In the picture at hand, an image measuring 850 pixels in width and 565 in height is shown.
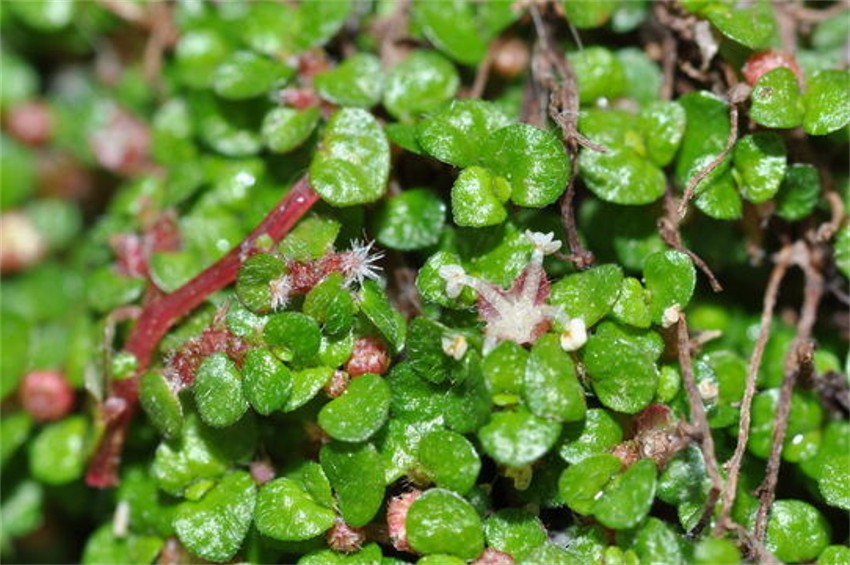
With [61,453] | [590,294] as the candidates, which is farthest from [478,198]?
[61,453]

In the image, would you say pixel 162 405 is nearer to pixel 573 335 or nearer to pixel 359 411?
pixel 359 411

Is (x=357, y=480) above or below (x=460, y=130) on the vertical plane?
below

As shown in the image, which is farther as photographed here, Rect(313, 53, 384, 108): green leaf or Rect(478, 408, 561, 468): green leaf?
Rect(313, 53, 384, 108): green leaf

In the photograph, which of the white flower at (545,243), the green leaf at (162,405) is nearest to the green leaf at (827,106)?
the white flower at (545,243)

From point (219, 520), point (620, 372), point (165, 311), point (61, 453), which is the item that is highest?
point (620, 372)

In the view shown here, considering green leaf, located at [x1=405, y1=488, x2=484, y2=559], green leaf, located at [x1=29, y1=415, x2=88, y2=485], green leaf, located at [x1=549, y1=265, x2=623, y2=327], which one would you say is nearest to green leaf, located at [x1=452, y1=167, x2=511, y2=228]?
green leaf, located at [x1=549, y1=265, x2=623, y2=327]

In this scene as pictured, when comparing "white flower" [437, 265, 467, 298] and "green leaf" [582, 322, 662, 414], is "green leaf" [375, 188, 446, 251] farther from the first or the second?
"green leaf" [582, 322, 662, 414]

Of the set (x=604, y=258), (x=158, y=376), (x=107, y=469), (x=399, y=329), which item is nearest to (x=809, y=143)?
(x=604, y=258)
